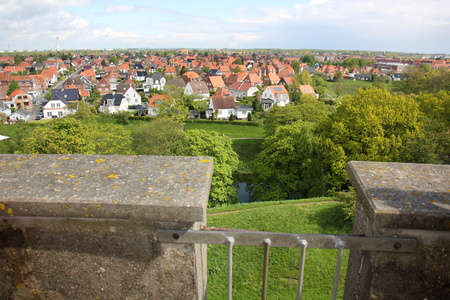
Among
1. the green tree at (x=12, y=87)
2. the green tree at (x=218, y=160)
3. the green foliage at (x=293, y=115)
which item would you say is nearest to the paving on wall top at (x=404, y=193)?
the green tree at (x=218, y=160)

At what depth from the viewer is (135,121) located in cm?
5125

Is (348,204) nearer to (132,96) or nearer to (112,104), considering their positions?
(112,104)

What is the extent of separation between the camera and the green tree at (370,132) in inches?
780

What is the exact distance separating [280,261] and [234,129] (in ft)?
115

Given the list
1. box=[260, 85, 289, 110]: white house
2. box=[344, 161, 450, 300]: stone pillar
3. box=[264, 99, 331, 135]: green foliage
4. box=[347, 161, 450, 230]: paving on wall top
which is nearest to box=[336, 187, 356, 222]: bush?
box=[347, 161, 450, 230]: paving on wall top

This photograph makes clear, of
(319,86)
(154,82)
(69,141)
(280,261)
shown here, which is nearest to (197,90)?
(154,82)

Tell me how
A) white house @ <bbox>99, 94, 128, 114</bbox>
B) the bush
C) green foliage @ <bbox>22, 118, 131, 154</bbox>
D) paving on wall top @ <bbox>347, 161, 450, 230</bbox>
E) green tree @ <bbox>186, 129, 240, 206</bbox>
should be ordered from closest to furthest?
paving on wall top @ <bbox>347, 161, 450, 230</bbox> → the bush → green tree @ <bbox>186, 129, 240, 206</bbox> → green foliage @ <bbox>22, 118, 131, 154</bbox> → white house @ <bbox>99, 94, 128, 114</bbox>

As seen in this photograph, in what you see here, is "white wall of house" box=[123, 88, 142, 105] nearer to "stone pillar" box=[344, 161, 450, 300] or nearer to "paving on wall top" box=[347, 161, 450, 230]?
"paving on wall top" box=[347, 161, 450, 230]

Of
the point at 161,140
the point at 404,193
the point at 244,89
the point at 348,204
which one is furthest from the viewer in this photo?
the point at 244,89

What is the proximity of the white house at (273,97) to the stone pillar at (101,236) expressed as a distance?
6067 cm

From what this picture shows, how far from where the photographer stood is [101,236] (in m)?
2.90

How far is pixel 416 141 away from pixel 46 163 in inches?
802

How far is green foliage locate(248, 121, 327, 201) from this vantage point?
72.3 ft

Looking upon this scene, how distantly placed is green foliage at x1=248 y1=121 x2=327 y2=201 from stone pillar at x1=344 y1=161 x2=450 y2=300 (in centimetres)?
1885
